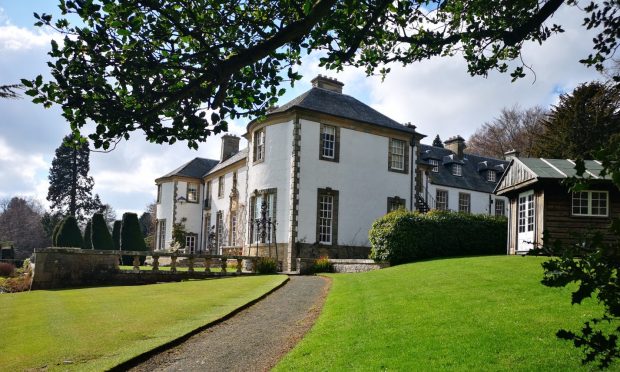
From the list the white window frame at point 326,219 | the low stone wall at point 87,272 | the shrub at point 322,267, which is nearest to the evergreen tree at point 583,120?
the white window frame at point 326,219

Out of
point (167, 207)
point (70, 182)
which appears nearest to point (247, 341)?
point (167, 207)

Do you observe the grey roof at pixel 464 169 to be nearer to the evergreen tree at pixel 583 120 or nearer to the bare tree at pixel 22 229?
the evergreen tree at pixel 583 120

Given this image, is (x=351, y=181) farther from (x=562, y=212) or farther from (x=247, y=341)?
(x=247, y=341)

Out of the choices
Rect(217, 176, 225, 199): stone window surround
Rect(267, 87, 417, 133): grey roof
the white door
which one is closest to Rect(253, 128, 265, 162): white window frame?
Rect(267, 87, 417, 133): grey roof

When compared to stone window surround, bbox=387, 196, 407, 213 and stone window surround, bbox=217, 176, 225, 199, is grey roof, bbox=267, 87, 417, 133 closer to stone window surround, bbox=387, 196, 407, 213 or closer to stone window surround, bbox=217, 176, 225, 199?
stone window surround, bbox=387, 196, 407, 213

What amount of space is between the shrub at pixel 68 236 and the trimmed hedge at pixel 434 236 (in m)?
21.8

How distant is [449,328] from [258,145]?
22.3m

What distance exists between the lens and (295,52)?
6.50 m

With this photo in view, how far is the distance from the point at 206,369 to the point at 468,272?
8885mm

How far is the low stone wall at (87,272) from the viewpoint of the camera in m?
20.7

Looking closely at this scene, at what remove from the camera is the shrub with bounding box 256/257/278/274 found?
78.3 ft

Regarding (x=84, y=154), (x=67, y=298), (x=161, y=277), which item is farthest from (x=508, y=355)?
(x=84, y=154)

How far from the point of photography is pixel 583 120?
26.7 meters

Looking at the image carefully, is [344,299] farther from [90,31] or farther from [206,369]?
[90,31]
